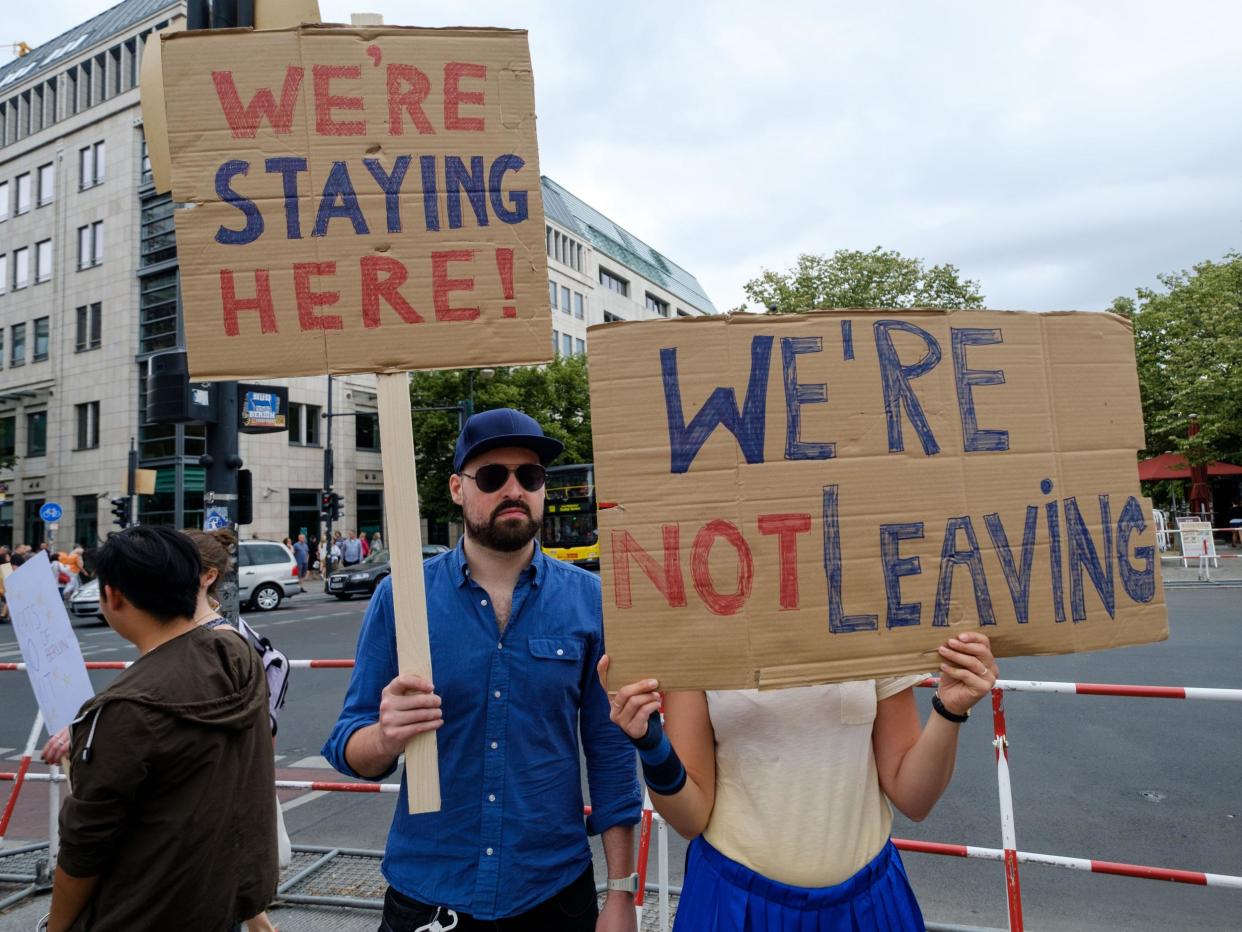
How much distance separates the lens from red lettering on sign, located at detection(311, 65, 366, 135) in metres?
2.13

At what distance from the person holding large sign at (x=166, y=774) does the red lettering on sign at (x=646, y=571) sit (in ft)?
3.85

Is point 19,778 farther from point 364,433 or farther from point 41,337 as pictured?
point 41,337

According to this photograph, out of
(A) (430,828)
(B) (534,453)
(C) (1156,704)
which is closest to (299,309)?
(B) (534,453)

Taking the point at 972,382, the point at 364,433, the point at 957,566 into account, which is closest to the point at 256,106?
the point at 972,382

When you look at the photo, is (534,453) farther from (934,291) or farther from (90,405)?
(934,291)

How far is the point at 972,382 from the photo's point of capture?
2072 mm

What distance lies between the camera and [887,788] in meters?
2.02

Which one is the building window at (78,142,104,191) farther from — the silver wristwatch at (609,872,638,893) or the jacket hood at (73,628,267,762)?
the silver wristwatch at (609,872,638,893)

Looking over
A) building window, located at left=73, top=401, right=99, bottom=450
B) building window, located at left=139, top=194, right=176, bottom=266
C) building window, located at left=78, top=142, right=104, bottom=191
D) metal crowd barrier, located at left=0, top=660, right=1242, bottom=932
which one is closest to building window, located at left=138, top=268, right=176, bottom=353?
building window, located at left=139, top=194, right=176, bottom=266

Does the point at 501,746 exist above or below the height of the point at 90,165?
below

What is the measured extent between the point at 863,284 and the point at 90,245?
37.6m

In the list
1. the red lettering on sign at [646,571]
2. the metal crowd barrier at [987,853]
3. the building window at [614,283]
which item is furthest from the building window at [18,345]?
the red lettering on sign at [646,571]

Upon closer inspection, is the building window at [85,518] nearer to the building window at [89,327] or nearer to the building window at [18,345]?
the building window at [89,327]

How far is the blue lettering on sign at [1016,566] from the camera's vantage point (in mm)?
2004
